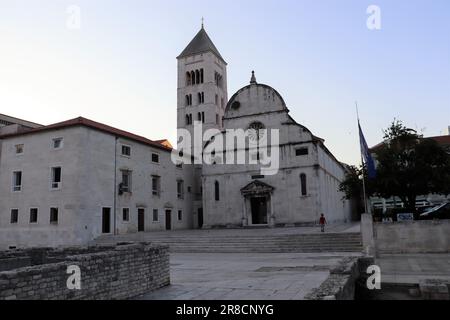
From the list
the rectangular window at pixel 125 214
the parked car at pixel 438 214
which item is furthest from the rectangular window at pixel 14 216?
the parked car at pixel 438 214

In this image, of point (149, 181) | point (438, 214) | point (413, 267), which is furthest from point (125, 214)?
point (413, 267)

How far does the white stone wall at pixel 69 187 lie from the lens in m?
30.2

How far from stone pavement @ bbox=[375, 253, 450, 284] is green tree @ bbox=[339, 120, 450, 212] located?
212 inches

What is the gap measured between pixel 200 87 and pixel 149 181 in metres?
26.6

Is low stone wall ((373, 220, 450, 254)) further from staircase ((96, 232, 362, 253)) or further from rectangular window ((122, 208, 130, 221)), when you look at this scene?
rectangular window ((122, 208, 130, 221))

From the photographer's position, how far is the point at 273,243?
957 inches

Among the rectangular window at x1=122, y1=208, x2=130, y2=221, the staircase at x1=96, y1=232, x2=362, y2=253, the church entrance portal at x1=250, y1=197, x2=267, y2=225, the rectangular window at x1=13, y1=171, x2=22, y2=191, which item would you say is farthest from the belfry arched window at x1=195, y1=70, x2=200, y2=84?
the staircase at x1=96, y1=232, x2=362, y2=253

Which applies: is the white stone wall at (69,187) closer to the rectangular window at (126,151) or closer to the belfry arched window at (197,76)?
the rectangular window at (126,151)

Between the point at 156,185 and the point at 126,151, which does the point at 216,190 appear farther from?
the point at 126,151

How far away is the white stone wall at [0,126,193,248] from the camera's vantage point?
30.2 meters
